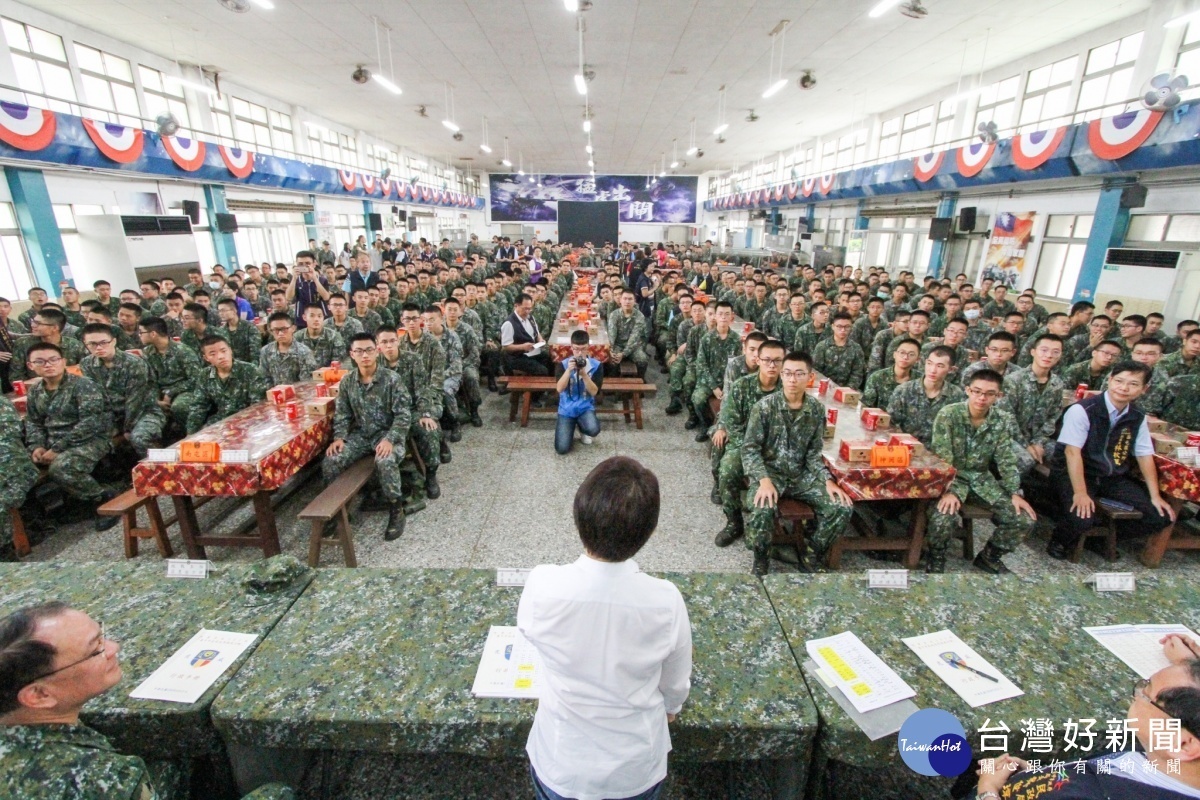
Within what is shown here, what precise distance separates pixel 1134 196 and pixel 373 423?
1104 cm

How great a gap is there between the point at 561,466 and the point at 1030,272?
1099cm

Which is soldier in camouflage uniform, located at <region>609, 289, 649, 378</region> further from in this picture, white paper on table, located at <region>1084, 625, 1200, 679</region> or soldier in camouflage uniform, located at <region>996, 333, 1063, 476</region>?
white paper on table, located at <region>1084, 625, 1200, 679</region>

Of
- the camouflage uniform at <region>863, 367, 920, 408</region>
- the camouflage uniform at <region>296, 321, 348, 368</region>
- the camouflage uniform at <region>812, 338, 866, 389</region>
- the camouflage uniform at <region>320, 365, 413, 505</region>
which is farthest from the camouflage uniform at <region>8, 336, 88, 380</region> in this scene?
the camouflage uniform at <region>812, 338, 866, 389</region>

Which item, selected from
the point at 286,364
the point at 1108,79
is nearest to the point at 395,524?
the point at 286,364

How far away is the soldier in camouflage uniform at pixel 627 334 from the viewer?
272 inches

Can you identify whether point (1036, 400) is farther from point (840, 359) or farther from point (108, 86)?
point (108, 86)

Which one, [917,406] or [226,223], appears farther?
[226,223]

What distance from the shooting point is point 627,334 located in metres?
7.14

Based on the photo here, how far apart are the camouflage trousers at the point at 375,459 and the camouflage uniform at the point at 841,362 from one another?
15.0ft

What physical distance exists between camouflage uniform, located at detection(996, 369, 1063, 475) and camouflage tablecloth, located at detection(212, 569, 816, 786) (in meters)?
3.73

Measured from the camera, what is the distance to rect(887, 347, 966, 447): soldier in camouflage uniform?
3.89 m

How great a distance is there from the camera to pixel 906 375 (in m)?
4.49

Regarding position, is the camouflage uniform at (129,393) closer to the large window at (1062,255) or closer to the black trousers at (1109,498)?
the black trousers at (1109,498)

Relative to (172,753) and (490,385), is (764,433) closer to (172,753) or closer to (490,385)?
(172,753)
